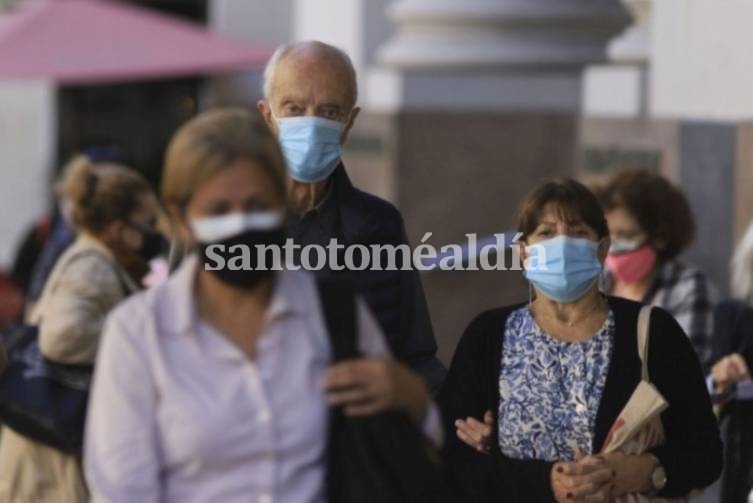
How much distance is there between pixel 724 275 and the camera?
32.0 ft

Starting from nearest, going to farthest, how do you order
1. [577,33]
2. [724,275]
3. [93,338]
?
[93,338]
[724,275]
[577,33]

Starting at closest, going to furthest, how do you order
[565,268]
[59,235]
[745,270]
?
1. [565,268]
2. [745,270]
3. [59,235]

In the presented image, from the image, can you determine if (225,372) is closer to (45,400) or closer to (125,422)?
(125,422)

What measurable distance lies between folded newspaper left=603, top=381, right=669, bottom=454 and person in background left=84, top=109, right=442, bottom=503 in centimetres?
132

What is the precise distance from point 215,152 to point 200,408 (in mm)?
A: 454

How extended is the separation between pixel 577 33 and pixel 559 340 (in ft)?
21.8

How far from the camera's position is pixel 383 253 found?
212 inches

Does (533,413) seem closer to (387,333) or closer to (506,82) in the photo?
(387,333)

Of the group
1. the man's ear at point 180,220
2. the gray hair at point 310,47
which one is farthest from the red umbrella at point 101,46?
the man's ear at point 180,220

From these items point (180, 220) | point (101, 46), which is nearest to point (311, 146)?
point (180, 220)

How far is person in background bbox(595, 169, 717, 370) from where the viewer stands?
7.50 m

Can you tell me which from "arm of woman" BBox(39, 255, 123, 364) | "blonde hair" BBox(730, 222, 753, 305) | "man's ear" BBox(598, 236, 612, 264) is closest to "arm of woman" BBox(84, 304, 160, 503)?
"man's ear" BBox(598, 236, 612, 264)

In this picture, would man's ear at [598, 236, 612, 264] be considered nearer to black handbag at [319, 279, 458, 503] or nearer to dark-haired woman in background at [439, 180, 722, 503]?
dark-haired woman in background at [439, 180, 722, 503]

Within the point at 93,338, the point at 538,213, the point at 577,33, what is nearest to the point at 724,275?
the point at 577,33
